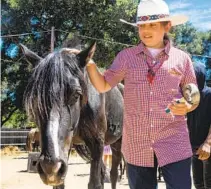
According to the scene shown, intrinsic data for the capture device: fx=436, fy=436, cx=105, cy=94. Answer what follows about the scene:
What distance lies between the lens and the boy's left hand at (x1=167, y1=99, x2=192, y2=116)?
2.93 m

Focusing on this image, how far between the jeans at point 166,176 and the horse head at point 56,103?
1.85 ft

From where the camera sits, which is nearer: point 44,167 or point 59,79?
point 44,167

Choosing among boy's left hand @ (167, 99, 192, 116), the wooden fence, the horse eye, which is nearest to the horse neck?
the horse eye

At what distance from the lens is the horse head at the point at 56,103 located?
3.28m

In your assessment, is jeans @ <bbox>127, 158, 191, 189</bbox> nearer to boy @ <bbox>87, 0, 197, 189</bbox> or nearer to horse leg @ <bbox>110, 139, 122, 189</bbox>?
boy @ <bbox>87, 0, 197, 189</bbox>

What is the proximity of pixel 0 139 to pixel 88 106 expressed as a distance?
72.1 ft


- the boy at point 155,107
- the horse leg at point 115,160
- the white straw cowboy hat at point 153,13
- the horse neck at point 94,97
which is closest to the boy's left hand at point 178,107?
the boy at point 155,107

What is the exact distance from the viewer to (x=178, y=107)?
2926 mm

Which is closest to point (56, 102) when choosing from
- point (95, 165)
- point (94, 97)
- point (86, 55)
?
point (86, 55)

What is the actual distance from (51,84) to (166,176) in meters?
1.20

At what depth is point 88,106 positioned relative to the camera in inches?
190

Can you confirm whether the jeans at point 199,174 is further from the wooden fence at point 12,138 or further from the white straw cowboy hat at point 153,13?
the wooden fence at point 12,138

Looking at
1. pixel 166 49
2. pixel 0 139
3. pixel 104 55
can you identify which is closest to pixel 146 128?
pixel 166 49

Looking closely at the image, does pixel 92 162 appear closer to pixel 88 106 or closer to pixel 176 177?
pixel 88 106
